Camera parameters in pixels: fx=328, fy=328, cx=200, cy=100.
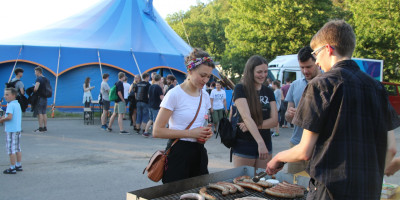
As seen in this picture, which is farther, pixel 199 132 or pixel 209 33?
pixel 209 33

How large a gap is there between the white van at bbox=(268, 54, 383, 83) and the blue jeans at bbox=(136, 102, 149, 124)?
10.8 metres

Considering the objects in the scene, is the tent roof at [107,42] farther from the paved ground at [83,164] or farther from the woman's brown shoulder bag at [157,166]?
the woman's brown shoulder bag at [157,166]

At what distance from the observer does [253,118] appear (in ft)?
11.9

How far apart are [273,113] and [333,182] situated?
2128mm

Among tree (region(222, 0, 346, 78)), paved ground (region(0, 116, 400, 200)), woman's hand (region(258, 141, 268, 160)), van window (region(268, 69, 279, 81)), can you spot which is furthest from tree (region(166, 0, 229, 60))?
woman's hand (region(258, 141, 268, 160))

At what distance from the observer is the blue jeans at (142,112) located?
11.0 m

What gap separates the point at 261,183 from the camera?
125 inches

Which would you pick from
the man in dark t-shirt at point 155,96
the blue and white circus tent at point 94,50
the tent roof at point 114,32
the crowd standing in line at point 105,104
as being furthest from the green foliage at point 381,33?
the crowd standing in line at point 105,104

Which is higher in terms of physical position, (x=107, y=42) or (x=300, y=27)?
(x=300, y=27)

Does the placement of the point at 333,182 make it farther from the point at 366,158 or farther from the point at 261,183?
the point at 261,183

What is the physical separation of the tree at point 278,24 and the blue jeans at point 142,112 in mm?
19587

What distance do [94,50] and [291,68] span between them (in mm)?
11223

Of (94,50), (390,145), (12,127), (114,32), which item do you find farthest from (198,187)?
(114,32)

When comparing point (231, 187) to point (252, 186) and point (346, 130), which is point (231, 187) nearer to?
point (252, 186)
